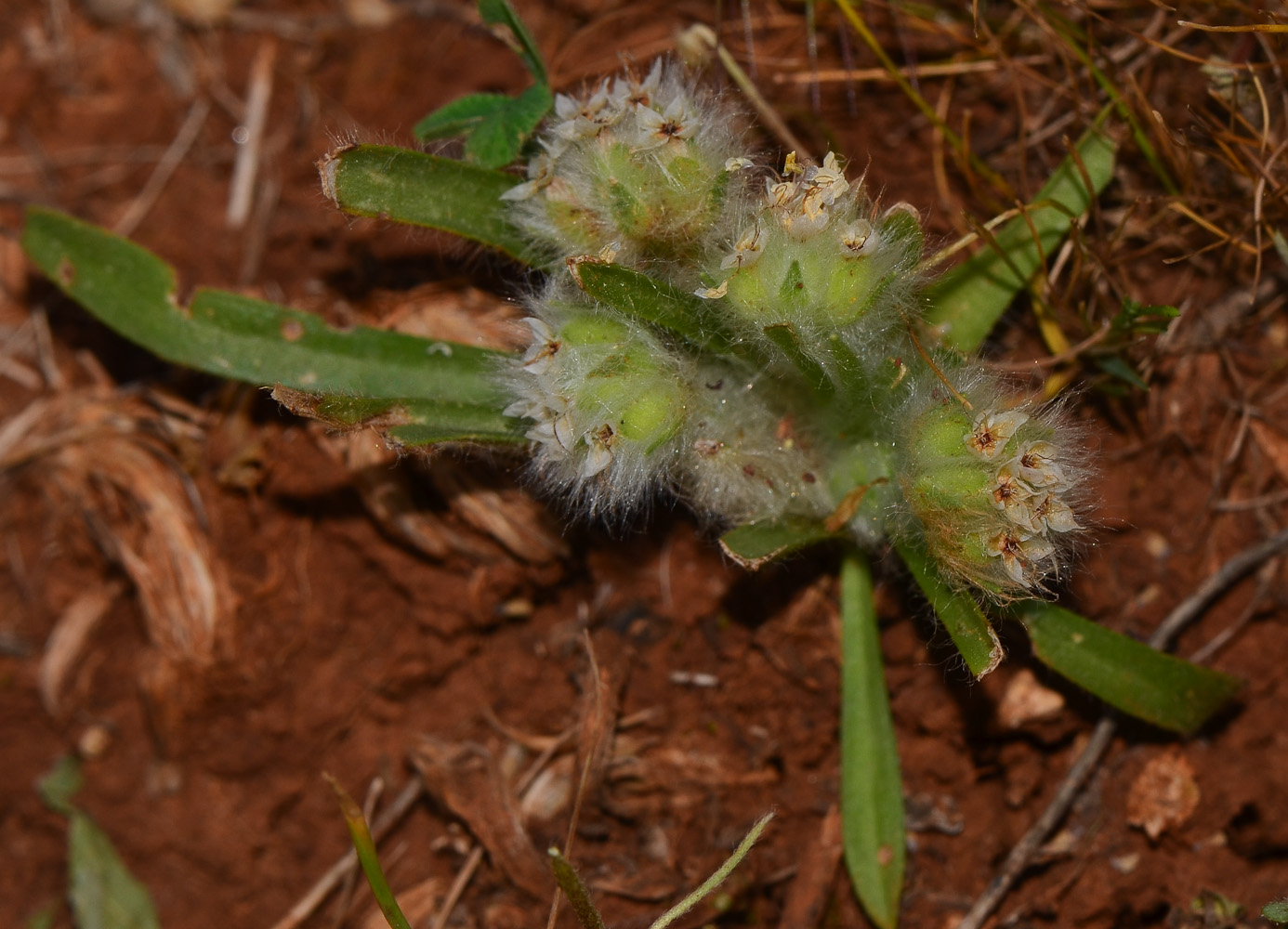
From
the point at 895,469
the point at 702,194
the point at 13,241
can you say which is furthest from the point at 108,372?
the point at 895,469

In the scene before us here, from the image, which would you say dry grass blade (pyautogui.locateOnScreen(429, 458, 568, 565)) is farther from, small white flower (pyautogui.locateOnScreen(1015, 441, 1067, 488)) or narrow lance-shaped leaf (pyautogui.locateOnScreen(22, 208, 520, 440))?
small white flower (pyautogui.locateOnScreen(1015, 441, 1067, 488))

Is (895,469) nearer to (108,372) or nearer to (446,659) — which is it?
(446,659)

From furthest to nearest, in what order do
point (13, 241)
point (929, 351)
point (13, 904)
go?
point (13, 241) → point (13, 904) → point (929, 351)

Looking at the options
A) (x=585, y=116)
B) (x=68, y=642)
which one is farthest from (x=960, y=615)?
(x=68, y=642)

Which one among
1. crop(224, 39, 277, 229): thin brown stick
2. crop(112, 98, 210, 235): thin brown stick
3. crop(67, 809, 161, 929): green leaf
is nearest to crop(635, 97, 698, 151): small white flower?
crop(224, 39, 277, 229): thin brown stick

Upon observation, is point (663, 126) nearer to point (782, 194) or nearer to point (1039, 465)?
point (782, 194)
